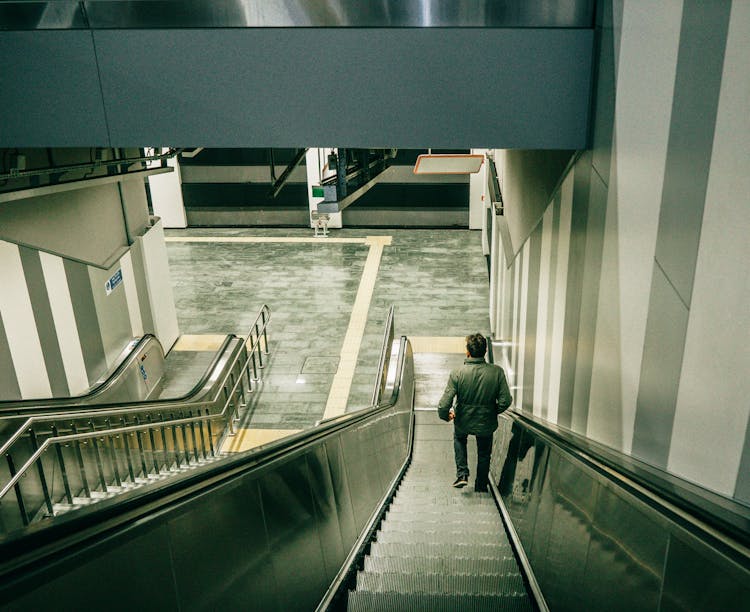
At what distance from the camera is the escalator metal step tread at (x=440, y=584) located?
107 inches

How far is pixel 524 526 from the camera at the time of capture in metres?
3.36

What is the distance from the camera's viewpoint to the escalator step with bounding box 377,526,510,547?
11.7 feet

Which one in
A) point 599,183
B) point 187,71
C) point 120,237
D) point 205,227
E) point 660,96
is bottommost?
point 205,227

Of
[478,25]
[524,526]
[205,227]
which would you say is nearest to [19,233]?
[478,25]

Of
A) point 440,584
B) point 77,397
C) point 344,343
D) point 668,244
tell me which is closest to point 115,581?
point 440,584

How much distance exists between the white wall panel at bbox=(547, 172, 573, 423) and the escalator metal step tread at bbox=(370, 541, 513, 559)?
1.47 metres

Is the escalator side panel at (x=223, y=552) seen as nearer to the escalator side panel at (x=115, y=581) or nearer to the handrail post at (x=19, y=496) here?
the escalator side panel at (x=115, y=581)

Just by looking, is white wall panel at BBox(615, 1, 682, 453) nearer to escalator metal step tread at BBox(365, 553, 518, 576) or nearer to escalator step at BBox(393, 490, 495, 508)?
escalator metal step tread at BBox(365, 553, 518, 576)

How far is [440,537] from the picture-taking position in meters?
3.61

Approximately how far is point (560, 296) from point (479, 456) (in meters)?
1.55

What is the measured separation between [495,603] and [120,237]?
7.69m

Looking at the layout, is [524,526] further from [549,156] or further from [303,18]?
[303,18]

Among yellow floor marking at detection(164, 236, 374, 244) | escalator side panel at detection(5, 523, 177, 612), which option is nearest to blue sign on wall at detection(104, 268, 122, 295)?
escalator side panel at detection(5, 523, 177, 612)

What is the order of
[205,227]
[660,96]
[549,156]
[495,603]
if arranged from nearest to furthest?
1. [660,96]
2. [495,603]
3. [549,156]
4. [205,227]
